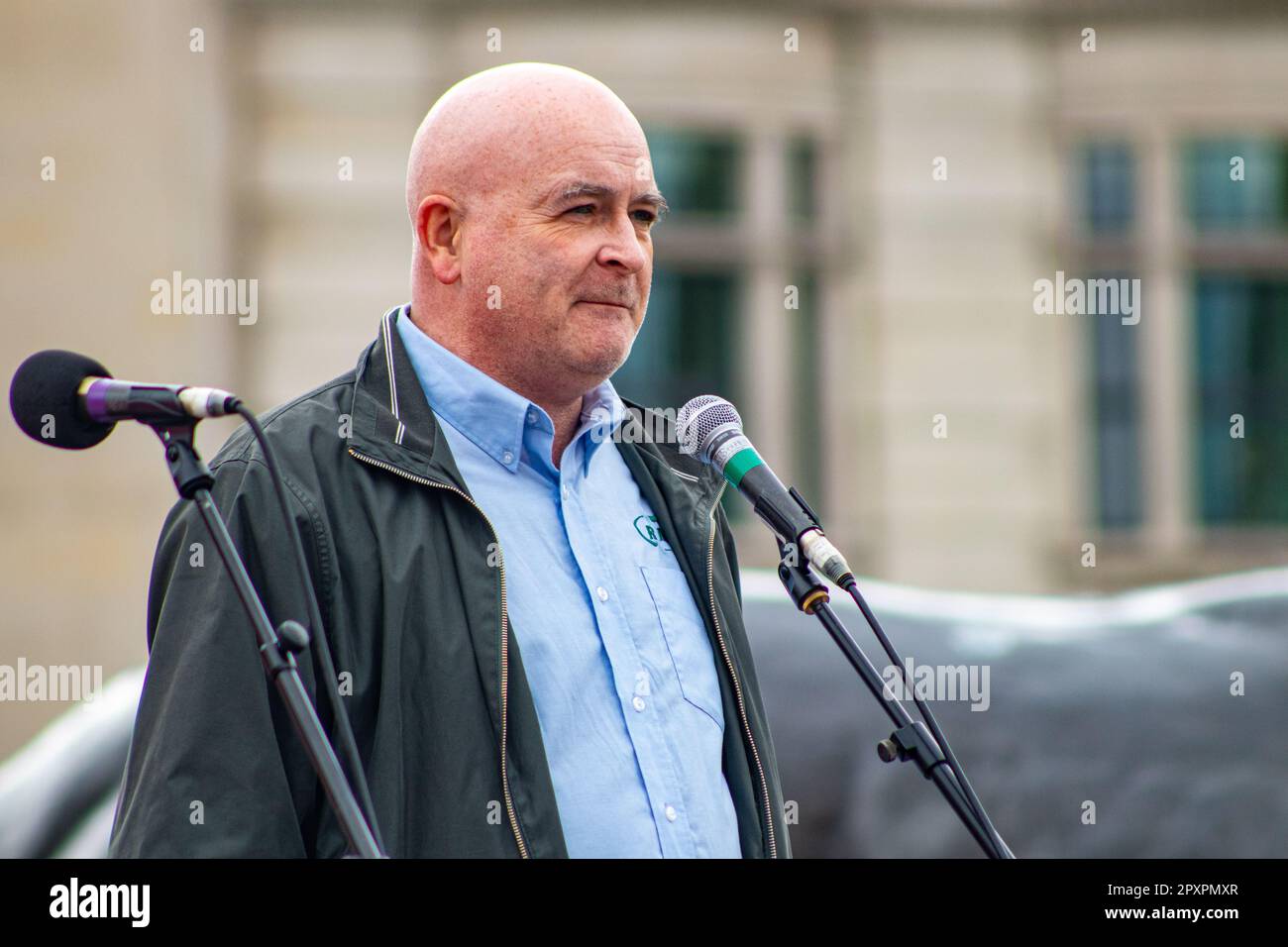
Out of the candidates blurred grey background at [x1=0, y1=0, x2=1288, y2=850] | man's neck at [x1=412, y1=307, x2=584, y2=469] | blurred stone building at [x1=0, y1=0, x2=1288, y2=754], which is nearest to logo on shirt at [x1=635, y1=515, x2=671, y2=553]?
man's neck at [x1=412, y1=307, x2=584, y2=469]

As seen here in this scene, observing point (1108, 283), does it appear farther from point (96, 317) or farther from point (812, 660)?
point (812, 660)

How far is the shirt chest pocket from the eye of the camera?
2303 millimetres

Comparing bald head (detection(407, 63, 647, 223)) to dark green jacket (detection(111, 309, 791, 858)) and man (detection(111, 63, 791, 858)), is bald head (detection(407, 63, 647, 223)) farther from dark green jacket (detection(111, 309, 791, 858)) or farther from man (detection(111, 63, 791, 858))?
dark green jacket (detection(111, 309, 791, 858))

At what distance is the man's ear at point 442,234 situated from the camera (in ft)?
7.79

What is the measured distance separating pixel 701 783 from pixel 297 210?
21.8 feet

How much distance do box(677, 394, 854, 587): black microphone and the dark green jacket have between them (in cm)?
31

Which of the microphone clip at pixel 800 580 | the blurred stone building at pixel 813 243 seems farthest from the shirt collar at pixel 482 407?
the blurred stone building at pixel 813 243

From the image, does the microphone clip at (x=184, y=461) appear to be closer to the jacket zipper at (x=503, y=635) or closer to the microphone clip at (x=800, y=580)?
the jacket zipper at (x=503, y=635)

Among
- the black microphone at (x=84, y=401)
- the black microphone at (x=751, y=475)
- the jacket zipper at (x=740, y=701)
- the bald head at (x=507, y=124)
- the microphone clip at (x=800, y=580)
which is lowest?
the jacket zipper at (x=740, y=701)

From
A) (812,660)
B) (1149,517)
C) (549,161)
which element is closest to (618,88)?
(1149,517)

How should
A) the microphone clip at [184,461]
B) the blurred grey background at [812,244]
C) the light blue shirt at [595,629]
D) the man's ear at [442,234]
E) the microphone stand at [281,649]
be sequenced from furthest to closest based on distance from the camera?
the blurred grey background at [812,244] → the man's ear at [442,234] → the light blue shirt at [595,629] → the microphone clip at [184,461] → the microphone stand at [281,649]

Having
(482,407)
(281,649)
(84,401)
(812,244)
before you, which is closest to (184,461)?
(84,401)

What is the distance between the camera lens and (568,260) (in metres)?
2.27

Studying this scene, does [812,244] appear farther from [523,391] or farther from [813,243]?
[523,391]
